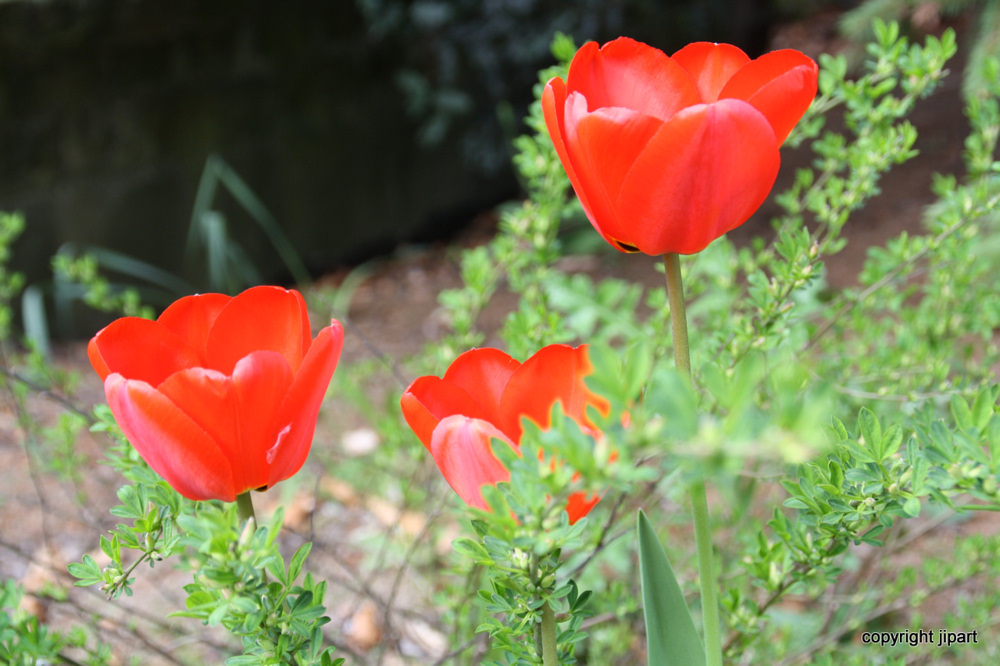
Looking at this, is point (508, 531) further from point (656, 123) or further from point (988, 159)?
point (988, 159)

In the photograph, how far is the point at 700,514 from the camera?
0.43 metres

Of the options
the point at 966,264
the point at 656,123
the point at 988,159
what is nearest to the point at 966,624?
the point at 966,264

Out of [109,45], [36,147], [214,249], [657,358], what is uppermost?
[109,45]

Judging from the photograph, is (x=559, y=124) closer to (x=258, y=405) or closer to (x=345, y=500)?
(x=258, y=405)

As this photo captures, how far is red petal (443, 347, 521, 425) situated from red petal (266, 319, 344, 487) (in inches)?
2.7

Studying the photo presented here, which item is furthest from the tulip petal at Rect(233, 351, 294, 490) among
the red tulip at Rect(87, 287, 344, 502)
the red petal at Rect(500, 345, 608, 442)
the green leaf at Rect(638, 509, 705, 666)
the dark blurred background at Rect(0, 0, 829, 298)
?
the dark blurred background at Rect(0, 0, 829, 298)

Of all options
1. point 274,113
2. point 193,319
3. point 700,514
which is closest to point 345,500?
point 193,319

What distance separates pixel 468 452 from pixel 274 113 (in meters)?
2.88

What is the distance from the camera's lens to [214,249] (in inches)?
86.0

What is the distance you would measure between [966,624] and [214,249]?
1.93 metres

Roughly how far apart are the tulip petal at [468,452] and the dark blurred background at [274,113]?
99.9 inches

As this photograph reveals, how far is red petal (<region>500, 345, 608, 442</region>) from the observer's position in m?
0.42

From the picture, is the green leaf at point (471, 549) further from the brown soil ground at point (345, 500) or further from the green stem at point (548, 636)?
the brown soil ground at point (345, 500)

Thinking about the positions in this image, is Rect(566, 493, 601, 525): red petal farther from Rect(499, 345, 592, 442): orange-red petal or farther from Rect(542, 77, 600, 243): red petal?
Rect(542, 77, 600, 243): red petal
